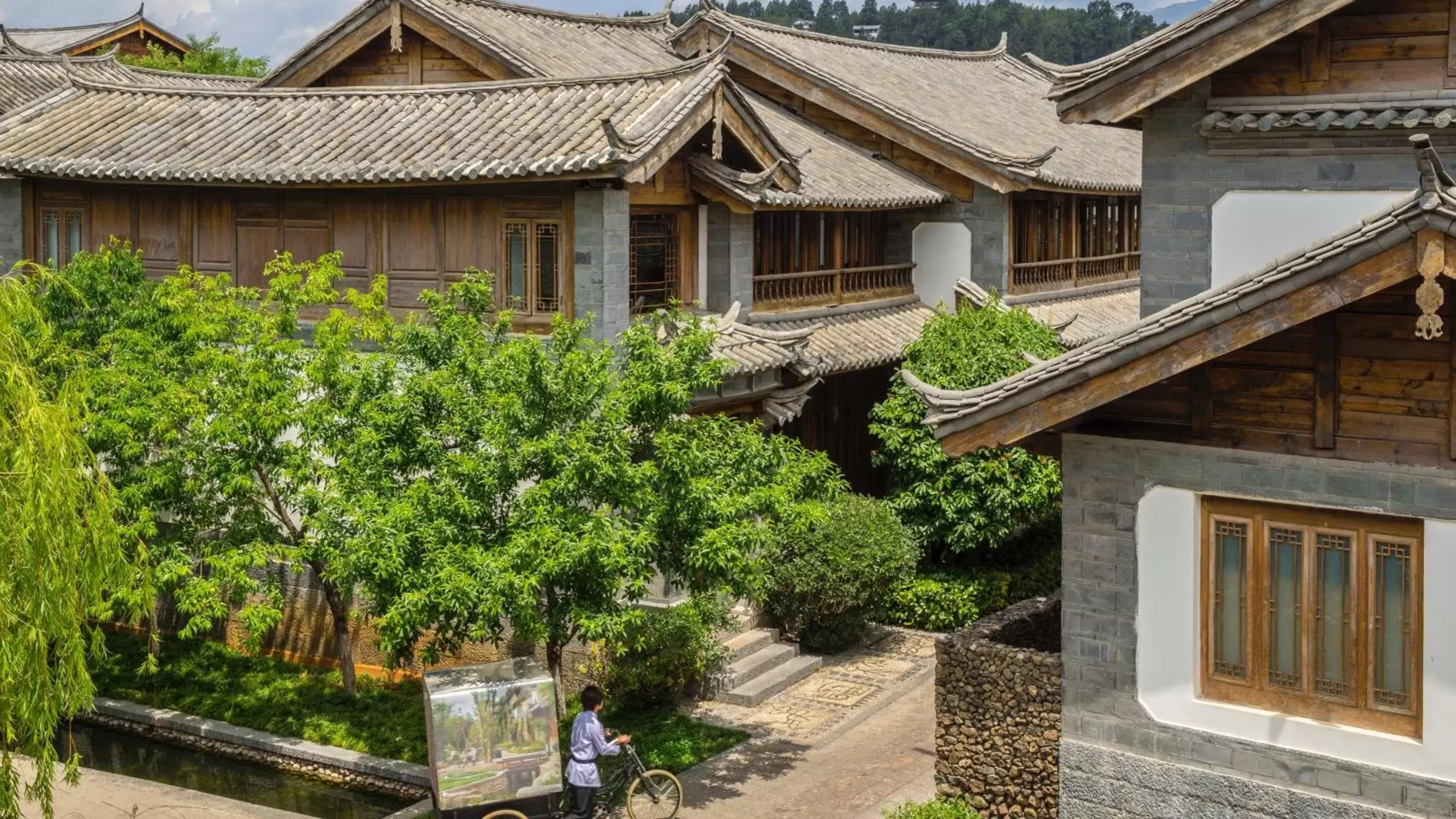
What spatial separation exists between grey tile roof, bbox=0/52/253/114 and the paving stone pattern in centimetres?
1847

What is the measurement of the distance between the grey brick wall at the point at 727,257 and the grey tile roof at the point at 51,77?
47.2 ft

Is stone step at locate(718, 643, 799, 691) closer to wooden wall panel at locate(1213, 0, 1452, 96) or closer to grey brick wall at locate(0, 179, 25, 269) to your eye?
wooden wall panel at locate(1213, 0, 1452, 96)

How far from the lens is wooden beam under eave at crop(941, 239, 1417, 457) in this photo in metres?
11.0

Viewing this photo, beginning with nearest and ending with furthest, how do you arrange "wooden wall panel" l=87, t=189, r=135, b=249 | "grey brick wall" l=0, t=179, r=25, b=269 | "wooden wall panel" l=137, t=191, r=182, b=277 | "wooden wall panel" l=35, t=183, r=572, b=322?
"wooden wall panel" l=35, t=183, r=572, b=322
"wooden wall panel" l=137, t=191, r=182, b=277
"wooden wall panel" l=87, t=189, r=135, b=249
"grey brick wall" l=0, t=179, r=25, b=269

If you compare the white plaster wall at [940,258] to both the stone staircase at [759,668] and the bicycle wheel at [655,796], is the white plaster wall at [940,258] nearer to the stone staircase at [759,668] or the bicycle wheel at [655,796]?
the stone staircase at [759,668]

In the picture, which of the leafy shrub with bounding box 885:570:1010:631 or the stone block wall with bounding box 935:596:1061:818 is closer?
the stone block wall with bounding box 935:596:1061:818

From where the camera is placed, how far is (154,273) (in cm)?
2252

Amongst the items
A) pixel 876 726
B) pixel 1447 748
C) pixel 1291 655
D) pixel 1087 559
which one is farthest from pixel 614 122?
pixel 1447 748

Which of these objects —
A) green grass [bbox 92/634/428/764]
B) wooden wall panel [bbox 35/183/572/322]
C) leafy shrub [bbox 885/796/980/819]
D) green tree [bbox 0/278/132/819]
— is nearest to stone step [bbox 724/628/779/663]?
green grass [bbox 92/634/428/764]

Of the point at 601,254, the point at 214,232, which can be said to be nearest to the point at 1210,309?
the point at 601,254

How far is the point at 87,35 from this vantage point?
54.0 meters

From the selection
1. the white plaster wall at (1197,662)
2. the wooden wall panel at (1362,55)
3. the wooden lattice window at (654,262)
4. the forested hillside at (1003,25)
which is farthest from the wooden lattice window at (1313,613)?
the forested hillside at (1003,25)

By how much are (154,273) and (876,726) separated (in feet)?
38.1

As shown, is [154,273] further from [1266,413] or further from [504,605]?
[1266,413]
